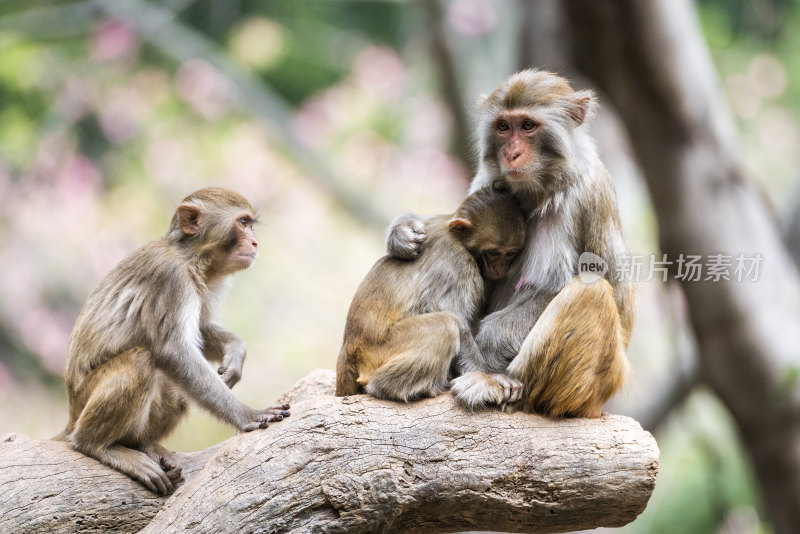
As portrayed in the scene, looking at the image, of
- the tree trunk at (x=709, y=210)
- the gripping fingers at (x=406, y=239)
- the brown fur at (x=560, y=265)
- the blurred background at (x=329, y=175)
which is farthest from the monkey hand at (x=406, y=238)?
the blurred background at (x=329, y=175)

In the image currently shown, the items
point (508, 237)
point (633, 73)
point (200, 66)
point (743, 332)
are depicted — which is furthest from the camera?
point (200, 66)

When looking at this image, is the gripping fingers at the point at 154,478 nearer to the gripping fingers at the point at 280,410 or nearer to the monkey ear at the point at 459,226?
the gripping fingers at the point at 280,410

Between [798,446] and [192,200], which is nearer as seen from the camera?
[192,200]

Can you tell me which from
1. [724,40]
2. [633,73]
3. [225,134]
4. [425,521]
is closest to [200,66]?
[225,134]

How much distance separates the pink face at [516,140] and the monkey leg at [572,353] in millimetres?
689

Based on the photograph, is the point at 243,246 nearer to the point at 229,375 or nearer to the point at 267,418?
the point at 229,375

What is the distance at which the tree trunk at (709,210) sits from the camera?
8047mm

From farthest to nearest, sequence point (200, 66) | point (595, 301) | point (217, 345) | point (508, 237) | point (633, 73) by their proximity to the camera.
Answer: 1. point (200, 66)
2. point (633, 73)
3. point (217, 345)
4. point (508, 237)
5. point (595, 301)

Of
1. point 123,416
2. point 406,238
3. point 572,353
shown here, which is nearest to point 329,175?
point 406,238

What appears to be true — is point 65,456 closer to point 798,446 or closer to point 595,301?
point 595,301

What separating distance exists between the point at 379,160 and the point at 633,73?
5846mm

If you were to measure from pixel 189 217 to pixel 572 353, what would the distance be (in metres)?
2.32

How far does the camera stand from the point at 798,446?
935cm

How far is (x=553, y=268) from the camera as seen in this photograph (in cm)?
481
